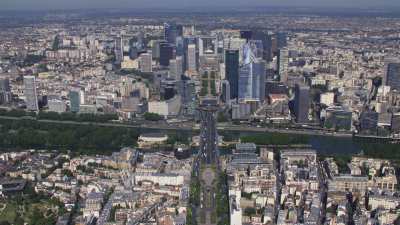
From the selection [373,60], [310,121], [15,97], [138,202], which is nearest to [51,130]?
[15,97]

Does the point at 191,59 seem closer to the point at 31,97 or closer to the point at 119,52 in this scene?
the point at 119,52

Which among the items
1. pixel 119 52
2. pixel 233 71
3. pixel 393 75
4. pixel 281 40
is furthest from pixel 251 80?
pixel 119 52

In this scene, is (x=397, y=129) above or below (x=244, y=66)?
below

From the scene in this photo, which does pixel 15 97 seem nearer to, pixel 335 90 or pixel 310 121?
pixel 310 121

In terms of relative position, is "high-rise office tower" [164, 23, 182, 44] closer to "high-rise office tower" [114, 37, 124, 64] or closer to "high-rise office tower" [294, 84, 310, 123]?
"high-rise office tower" [114, 37, 124, 64]

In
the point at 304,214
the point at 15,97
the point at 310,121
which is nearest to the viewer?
the point at 304,214

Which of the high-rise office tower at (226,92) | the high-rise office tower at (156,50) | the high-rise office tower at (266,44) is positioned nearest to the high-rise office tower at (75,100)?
the high-rise office tower at (226,92)
